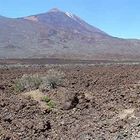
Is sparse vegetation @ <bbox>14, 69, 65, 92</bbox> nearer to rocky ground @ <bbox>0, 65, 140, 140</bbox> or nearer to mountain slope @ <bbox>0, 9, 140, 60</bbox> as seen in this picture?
rocky ground @ <bbox>0, 65, 140, 140</bbox>

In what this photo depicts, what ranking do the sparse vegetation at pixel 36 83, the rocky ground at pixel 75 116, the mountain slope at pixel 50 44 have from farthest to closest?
1. the mountain slope at pixel 50 44
2. the sparse vegetation at pixel 36 83
3. the rocky ground at pixel 75 116

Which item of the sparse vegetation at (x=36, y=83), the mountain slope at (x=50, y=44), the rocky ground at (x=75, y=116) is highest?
the mountain slope at (x=50, y=44)

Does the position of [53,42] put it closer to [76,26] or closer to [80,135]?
[76,26]

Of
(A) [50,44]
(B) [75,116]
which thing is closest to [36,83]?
(B) [75,116]

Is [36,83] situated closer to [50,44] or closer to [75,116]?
[75,116]

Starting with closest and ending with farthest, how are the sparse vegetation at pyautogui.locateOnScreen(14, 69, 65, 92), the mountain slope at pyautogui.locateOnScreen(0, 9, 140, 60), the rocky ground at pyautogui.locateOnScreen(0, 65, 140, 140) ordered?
the rocky ground at pyautogui.locateOnScreen(0, 65, 140, 140), the sparse vegetation at pyautogui.locateOnScreen(14, 69, 65, 92), the mountain slope at pyautogui.locateOnScreen(0, 9, 140, 60)

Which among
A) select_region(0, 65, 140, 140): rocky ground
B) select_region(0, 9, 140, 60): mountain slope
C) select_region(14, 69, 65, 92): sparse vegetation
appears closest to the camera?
select_region(0, 65, 140, 140): rocky ground

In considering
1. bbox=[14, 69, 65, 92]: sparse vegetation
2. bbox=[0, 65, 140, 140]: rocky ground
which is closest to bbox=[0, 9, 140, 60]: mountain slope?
bbox=[14, 69, 65, 92]: sparse vegetation

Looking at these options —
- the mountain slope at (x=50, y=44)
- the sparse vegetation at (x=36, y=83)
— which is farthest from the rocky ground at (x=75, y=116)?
the mountain slope at (x=50, y=44)

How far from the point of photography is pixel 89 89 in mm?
17750

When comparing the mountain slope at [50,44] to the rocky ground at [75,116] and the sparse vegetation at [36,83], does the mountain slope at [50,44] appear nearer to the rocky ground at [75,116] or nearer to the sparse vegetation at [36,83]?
the sparse vegetation at [36,83]

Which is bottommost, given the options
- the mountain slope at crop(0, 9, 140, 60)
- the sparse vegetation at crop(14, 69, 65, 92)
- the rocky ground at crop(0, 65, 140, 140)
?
the rocky ground at crop(0, 65, 140, 140)

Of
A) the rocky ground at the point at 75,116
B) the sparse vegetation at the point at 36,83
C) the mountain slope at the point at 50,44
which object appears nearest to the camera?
the rocky ground at the point at 75,116

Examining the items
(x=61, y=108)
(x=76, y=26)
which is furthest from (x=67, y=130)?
(x=76, y=26)
